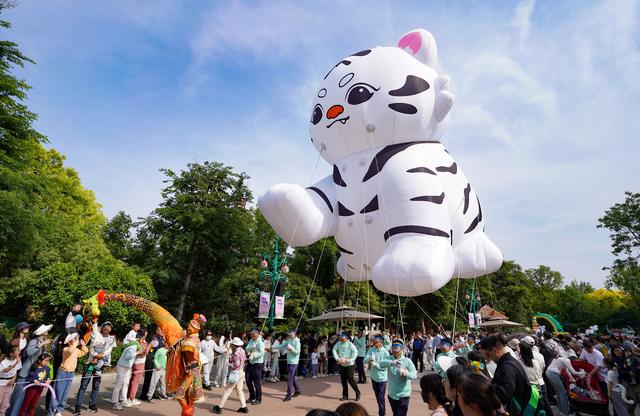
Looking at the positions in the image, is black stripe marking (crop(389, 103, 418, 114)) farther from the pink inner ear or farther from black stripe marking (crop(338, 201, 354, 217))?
black stripe marking (crop(338, 201, 354, 217))

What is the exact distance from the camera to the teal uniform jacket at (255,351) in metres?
8.94

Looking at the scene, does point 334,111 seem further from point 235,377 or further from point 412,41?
point 235,377

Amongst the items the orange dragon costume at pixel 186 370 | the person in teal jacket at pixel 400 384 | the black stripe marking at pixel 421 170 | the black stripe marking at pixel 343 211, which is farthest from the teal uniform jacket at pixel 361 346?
the orange dragon costume at pixel 186 370

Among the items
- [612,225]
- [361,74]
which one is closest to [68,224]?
[361,74]

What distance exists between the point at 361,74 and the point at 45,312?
17229mm

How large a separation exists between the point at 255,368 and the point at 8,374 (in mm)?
4464

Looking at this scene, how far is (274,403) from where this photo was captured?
909cm

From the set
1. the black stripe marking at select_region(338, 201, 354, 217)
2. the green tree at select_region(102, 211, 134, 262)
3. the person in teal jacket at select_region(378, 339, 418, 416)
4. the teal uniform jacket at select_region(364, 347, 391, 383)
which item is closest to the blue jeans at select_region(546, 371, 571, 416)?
the teal uniform jacket at select_region(364, 347, 391, 383)

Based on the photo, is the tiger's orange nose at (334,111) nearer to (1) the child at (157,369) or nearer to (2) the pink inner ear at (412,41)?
(2) the pink inner ear at (412,41)

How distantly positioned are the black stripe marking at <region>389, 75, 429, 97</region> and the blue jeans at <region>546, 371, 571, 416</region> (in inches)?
255

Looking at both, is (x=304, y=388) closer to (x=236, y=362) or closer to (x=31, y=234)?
(x=236, y=362)

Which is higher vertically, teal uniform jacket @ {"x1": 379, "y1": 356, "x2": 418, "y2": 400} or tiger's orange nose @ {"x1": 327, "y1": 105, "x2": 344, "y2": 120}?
tiger's orange nose @ {"x1": 327, "y1": 105, "x2": 344, "y2": 120}

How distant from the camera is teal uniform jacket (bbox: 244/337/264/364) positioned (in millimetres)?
8938

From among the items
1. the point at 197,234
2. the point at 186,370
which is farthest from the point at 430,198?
the point at 197,234
